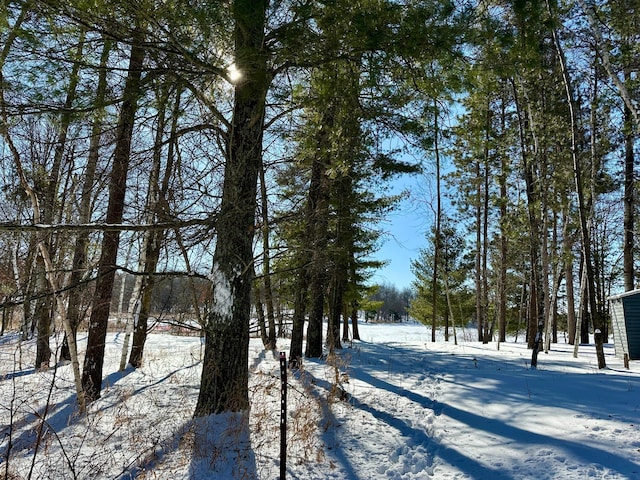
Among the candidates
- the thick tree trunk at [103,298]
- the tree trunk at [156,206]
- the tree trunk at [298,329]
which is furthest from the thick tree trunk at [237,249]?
the tree trunk at [298,329]

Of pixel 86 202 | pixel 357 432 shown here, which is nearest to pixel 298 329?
pixel 357 432

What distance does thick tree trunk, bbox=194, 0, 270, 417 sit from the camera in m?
4.42

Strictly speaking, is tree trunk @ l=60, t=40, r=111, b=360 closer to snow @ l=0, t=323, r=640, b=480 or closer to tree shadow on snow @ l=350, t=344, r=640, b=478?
snow @ l=0, t=323, r=640, b=480

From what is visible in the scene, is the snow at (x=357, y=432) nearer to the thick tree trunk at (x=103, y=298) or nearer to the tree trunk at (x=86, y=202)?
the thick tree trunk at (x=103, y=298)

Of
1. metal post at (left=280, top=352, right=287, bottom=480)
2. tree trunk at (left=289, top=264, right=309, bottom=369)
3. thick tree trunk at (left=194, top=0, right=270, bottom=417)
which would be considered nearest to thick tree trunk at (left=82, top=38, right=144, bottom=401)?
thick tree trunk at (left=194, top=0, right=270, bottom=417)

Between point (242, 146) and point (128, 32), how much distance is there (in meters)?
1.62

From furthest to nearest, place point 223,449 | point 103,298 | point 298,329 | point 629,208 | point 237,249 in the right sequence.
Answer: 1. point 629,208
2. point 298,329
3. point 103,298
4. point 237,249
5. point 223,449

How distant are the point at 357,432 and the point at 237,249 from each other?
264cm

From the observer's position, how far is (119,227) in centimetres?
427

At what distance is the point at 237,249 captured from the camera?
15.2 feet

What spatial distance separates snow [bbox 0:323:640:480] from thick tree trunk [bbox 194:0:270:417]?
0.32 meters

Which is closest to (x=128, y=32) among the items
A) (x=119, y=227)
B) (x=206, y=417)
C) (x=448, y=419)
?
(x=119, y=227)

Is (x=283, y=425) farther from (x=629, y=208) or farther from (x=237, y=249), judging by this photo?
(x=629, y=208)

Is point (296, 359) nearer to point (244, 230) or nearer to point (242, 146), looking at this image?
point (244, 230)
